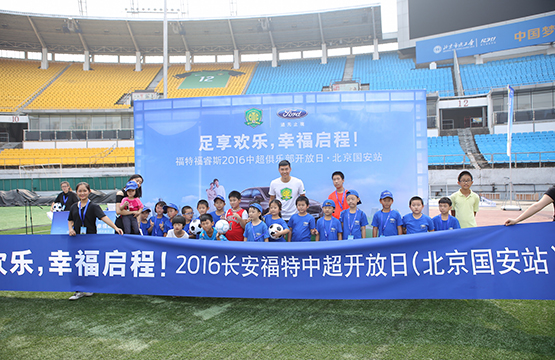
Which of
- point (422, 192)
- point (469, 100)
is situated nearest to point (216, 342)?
point (422, 192)

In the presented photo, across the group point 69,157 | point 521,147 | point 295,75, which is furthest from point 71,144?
point 521,147

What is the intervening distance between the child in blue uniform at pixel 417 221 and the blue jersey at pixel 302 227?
3.98ft

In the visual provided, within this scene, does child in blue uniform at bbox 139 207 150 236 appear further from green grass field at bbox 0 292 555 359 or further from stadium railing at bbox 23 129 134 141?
stadium railing at bbox 23 129 134 141

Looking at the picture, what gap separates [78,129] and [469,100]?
30.4 m

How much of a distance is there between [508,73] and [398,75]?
25.8 feet

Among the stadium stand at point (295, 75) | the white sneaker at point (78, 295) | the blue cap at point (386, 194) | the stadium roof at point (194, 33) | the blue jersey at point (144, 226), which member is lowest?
the white sneaker at point (78, 295)

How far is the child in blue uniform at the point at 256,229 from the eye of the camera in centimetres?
430

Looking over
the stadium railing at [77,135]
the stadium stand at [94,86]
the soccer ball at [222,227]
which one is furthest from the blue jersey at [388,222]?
the stadium stand at [94,86]

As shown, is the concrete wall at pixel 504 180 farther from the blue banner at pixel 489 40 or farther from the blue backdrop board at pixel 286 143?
the blue backdrop board at pixel 286 143

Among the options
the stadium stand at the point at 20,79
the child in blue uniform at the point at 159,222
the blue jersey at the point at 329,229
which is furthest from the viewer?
the stadium stand at the point at 20,79

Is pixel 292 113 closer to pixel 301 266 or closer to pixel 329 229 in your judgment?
pixel 329 229

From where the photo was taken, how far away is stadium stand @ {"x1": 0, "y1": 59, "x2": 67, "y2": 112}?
28.8 metres

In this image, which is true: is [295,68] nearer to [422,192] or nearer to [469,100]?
[469,100]

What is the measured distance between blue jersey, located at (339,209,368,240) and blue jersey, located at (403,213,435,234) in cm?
52
